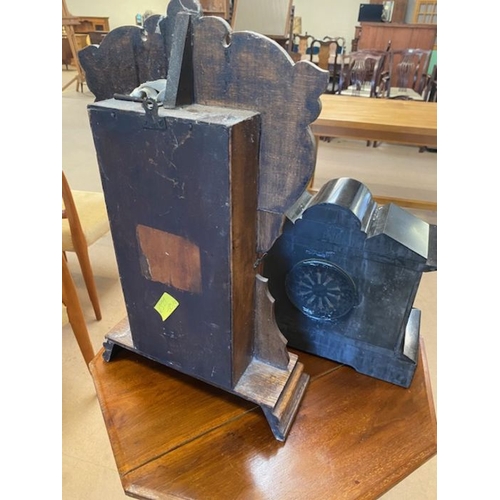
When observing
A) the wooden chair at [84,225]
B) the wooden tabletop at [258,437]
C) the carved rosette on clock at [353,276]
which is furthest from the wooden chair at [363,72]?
the wooden tabletop at [258,437]

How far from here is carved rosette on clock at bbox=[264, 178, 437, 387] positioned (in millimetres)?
650

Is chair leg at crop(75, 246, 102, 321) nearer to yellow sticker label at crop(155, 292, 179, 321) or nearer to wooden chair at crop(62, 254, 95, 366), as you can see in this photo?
wooden chair at crop(62, 254, 95, 366)

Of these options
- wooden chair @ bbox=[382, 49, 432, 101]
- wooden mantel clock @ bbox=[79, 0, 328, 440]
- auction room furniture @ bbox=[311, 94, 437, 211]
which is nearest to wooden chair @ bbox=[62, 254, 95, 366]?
wooden mantel clock @ bbox=[79, 0, 328, 440]

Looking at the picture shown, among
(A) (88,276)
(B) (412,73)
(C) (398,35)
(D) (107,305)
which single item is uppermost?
(C) (398,35)

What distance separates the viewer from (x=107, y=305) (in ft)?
6.03

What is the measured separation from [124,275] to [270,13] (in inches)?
96.9

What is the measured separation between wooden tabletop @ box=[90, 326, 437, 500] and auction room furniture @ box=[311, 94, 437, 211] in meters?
1.49

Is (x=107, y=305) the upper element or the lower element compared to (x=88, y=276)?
lower

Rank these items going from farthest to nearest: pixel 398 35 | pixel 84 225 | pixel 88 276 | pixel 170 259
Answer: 1. pixel 398 35
2. pixel 88 276
3. pixel 84 225
4. pixel 170 259

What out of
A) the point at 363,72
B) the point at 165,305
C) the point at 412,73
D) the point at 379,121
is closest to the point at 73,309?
the point at 165,305

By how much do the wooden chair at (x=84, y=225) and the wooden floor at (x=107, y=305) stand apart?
251mm

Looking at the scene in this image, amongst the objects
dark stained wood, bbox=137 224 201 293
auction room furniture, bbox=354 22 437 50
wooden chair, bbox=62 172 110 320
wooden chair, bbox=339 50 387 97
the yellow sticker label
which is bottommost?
wooden chair, bbox=62 172 110 320

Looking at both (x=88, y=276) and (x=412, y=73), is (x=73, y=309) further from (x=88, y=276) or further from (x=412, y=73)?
(x=412, y=73)

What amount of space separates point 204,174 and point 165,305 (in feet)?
0.86
